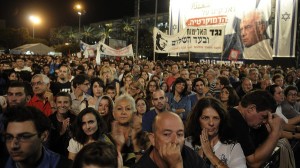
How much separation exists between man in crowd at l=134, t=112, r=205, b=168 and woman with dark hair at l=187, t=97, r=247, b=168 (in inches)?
15.9

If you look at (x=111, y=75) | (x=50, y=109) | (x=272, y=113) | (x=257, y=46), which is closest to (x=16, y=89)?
(x=50, y=109)

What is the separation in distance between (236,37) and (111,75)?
1461cm

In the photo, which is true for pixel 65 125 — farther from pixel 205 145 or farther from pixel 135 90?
pixel 135 90

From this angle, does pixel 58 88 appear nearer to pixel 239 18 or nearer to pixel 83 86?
pixel 83 86

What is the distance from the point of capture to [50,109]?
5613mm

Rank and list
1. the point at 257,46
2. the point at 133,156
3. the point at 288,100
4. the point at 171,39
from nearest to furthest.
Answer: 1. the point at 133,156
2. the point at 288,100
3. the point at 171,39
4. the point at 257,46

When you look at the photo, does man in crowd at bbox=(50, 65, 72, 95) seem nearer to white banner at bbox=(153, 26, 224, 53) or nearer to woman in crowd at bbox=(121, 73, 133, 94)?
woman in crowd at bbox=(121, 73, 133, 94)

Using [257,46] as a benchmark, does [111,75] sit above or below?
below

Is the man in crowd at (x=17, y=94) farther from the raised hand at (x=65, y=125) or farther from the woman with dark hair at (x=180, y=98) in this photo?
the woman with dark hair at (x=180, y=98)

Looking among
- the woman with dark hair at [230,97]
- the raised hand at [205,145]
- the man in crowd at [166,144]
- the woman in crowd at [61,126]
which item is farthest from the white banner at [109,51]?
the man in crowd at [166,144]

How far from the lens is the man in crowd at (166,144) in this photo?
7.90 ft

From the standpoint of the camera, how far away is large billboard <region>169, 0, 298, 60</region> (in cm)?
1847

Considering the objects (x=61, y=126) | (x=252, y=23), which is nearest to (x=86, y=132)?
(x=61, y=126)

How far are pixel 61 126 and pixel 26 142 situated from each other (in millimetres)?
2205
